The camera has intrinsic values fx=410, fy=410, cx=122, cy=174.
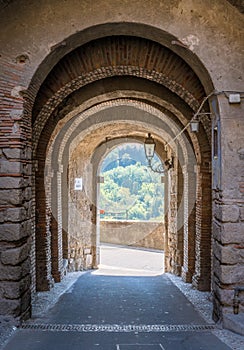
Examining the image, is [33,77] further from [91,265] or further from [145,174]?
[145,174]

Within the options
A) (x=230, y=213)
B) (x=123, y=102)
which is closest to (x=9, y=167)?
(x=230, y=213)

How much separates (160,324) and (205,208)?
8.77ft

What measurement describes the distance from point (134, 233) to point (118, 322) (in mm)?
12066

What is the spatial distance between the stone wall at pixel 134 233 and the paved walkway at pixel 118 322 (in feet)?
27.7

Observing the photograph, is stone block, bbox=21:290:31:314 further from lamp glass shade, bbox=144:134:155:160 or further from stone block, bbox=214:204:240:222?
lamp glass shade, bbox=144:134:155:160

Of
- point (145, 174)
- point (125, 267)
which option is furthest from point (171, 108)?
point (145, 174)

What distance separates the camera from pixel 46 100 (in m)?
5.97

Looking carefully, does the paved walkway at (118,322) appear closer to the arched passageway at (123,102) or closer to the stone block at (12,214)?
the arched passageway at (123,102)

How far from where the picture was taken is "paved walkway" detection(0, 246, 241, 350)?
4281 millimetres

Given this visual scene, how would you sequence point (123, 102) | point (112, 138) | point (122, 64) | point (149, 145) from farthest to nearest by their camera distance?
1. point (112, 138)
2. point (149, 145)
3. point (123, 102)
4. point (122, 64)

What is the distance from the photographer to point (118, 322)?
5.26 meters

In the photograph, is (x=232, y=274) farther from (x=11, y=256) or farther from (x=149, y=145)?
(x=149, y=145)

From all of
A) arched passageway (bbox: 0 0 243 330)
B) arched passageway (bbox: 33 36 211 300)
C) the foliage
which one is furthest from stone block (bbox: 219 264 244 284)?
the foliage

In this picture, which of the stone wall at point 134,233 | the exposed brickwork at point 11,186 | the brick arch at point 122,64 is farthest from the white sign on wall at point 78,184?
the exposed brickwork at point 11,186
